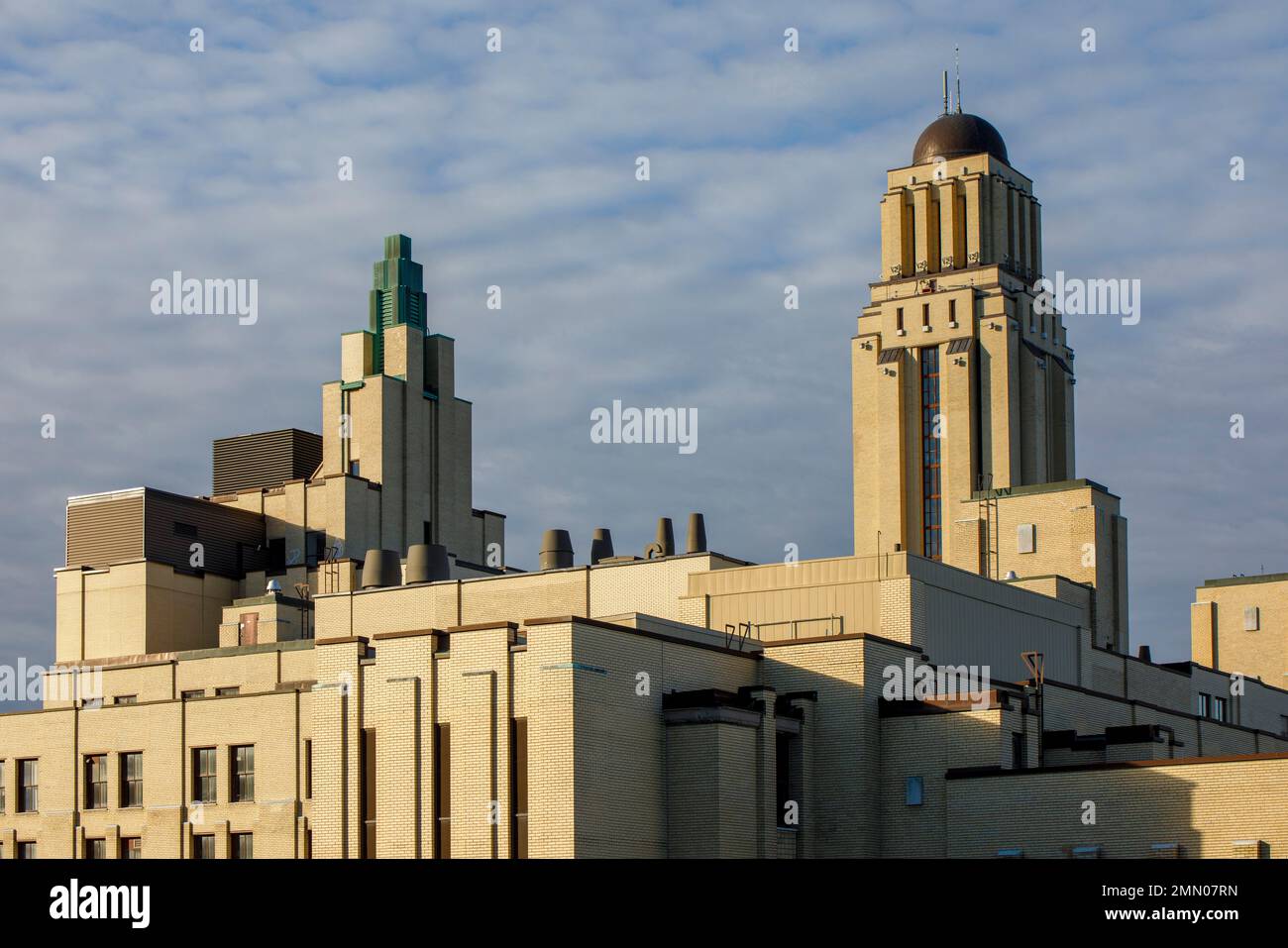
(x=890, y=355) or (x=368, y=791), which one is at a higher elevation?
(x=890, y=355)

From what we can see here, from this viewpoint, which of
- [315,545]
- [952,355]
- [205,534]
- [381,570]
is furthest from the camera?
[952,355]

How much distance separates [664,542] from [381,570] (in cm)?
999

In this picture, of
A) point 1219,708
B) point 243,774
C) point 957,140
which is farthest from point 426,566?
point 957,140

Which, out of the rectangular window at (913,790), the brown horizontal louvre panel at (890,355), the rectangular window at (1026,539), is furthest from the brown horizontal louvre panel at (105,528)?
the brown horizontal louvre panel at (890,355)

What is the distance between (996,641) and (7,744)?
1258 inches

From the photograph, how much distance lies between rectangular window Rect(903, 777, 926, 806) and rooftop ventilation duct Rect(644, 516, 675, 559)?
64.7 feet

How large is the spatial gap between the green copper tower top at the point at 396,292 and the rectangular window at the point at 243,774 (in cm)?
3846

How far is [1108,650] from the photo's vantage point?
72062mm

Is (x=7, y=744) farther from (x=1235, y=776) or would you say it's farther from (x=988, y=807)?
(x=1235, y=776)

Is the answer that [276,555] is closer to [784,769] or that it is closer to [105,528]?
[105,528]

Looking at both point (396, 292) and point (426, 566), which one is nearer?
point (426, 566)

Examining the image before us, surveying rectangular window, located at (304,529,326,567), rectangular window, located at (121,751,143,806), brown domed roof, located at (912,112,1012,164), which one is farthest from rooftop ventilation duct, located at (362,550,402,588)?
brown domed roof, located at (912,112,1012,164)

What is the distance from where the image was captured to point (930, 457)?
107m
